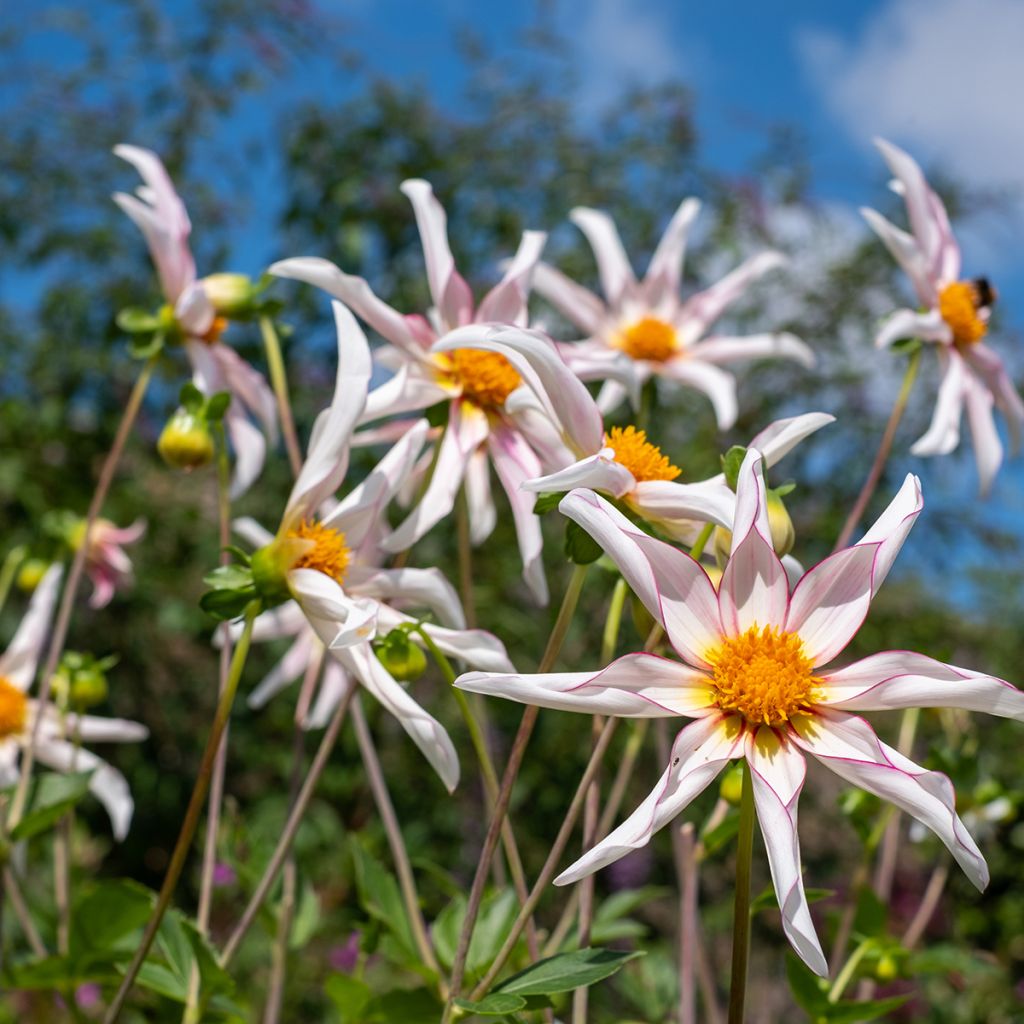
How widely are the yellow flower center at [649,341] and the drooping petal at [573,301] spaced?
0.13 feet

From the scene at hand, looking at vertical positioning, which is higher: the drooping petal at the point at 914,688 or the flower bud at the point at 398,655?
the drooping petal at the point at 914,688

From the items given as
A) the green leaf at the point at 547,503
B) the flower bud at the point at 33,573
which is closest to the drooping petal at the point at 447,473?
the green leaf at the point at 547,503

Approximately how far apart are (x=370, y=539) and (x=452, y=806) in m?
1.93

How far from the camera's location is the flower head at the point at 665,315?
53.6 inches

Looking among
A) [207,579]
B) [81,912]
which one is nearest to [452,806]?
[81,912]

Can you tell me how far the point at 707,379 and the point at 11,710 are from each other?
823 mm

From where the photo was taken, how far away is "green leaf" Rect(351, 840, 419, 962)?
89 centimetres

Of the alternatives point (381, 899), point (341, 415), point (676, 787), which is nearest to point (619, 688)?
point (676, 787)

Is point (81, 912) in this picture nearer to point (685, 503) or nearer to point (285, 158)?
point (685, 503)

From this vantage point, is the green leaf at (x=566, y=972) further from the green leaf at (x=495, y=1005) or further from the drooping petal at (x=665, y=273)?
the drooping petal at (x=665, y=273)

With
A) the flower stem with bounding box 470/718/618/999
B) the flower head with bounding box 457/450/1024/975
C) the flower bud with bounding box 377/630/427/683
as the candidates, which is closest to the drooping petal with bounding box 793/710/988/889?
the flower head with bounding box 457/450/1024/975

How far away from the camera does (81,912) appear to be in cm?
89

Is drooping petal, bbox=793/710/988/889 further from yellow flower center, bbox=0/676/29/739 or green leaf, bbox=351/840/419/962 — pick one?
yellow flower center, bbox=0/676/29/739

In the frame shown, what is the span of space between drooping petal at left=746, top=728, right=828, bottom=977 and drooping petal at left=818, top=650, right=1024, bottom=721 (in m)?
0.04
